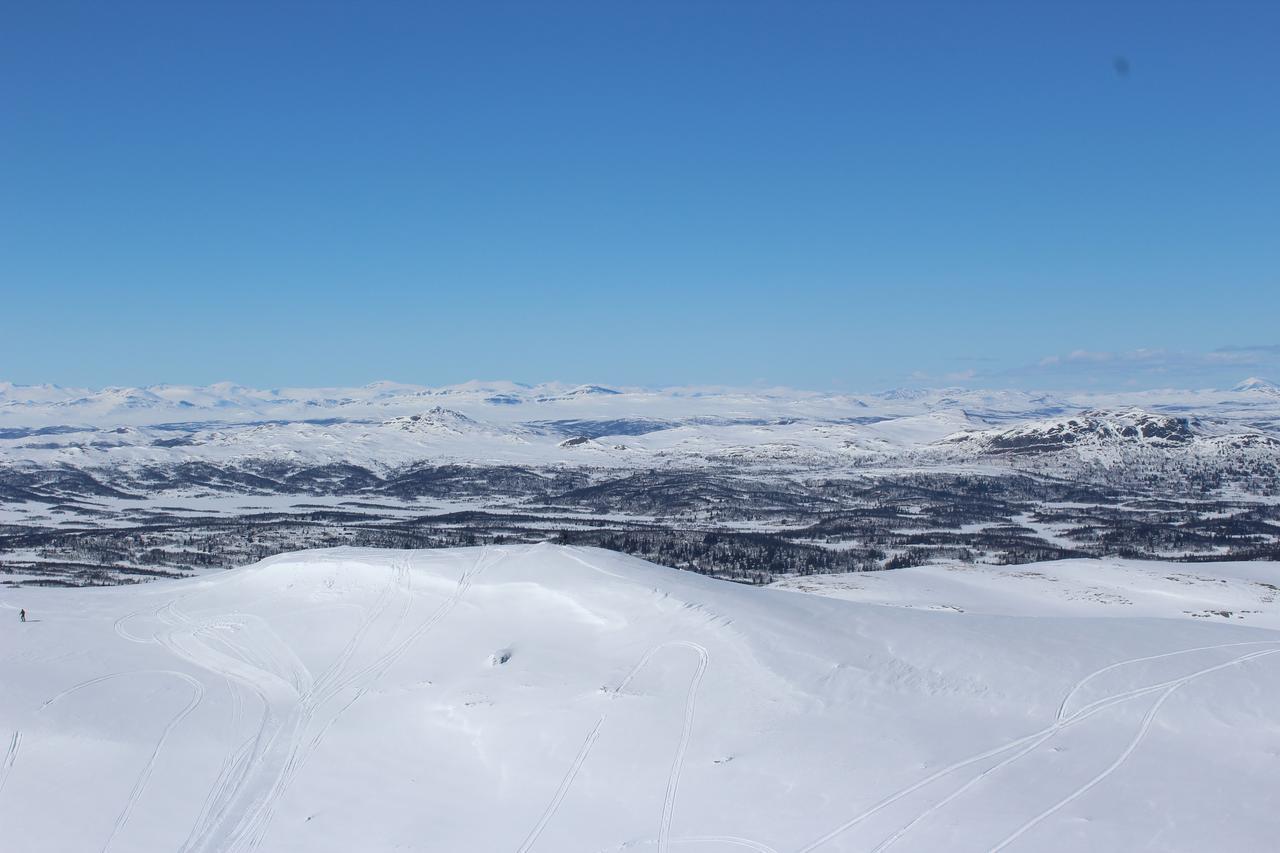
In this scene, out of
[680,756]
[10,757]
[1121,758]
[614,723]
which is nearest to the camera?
[1121,758]

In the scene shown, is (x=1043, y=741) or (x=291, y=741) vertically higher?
(x=1043, y=741)

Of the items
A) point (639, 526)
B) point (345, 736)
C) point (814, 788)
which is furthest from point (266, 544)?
point (814, 788)

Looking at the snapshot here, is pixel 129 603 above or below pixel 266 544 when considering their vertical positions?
above

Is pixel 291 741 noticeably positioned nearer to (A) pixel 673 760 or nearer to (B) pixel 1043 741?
(A) pixel 673 760

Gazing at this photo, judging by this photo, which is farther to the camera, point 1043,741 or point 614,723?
point 614,723

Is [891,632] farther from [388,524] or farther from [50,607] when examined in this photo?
[388,524]

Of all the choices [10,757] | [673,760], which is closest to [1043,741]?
[673,760]

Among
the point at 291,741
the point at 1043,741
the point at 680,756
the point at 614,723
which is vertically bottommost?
the point at 291,741
